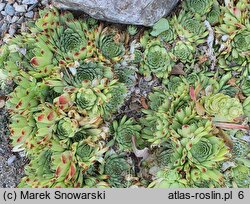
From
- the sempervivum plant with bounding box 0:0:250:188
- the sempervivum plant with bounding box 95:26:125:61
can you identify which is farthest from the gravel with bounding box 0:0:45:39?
the sempervivum plant with bounding box 95:26:125:61

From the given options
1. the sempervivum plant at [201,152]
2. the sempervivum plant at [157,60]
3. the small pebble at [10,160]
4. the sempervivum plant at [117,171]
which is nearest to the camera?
the sempervivum plant at [201,152]

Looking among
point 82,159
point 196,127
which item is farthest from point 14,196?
point 196,127

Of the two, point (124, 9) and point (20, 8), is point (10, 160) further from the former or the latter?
point (124, 9)

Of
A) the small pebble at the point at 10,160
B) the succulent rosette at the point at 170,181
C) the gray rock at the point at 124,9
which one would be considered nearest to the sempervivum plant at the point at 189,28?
the gray rock at the point at 124,9

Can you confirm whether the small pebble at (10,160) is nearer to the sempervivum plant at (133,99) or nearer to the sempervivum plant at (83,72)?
the sempervivum plant at (133,99)

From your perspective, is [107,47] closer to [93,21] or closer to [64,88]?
[93,21]

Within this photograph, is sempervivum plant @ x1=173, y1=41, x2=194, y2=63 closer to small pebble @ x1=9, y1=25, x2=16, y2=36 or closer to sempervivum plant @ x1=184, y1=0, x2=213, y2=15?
sempervivum plant @ x1=184, y1=0, x2=213, y2=15
